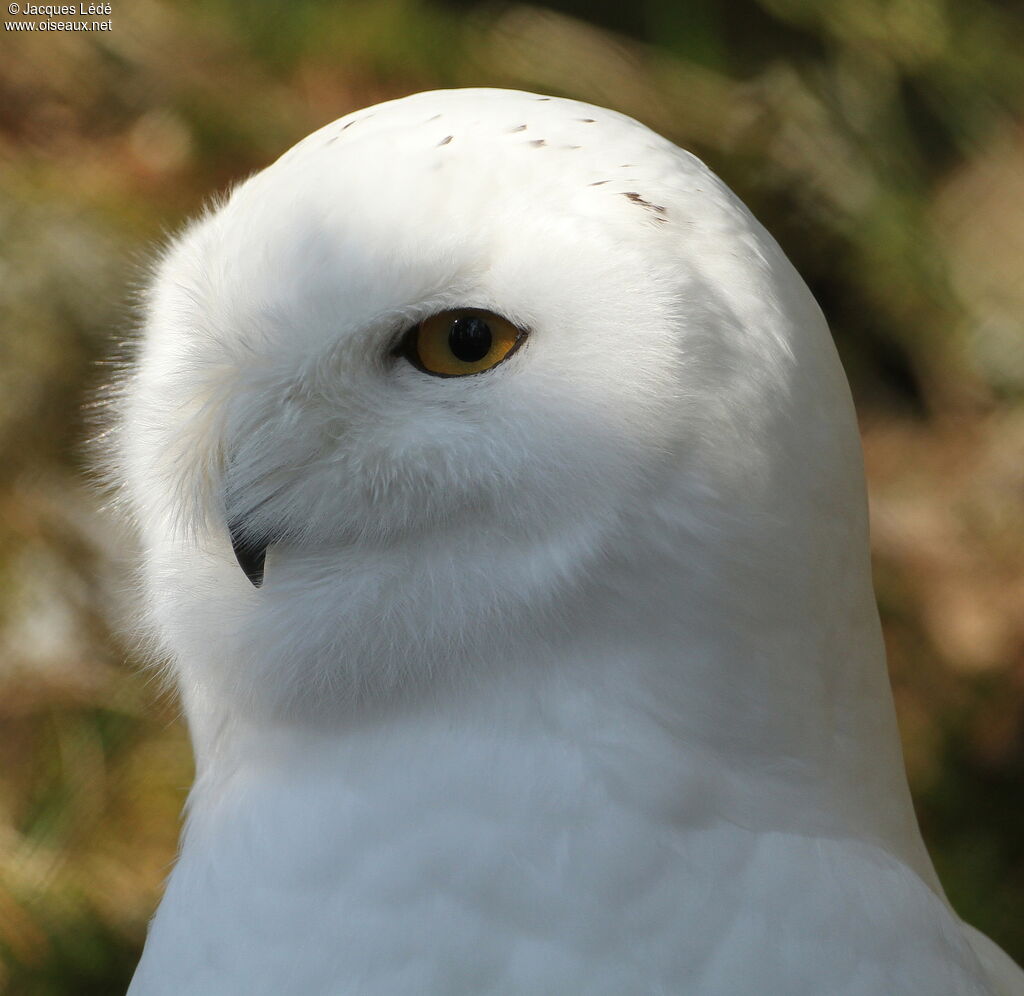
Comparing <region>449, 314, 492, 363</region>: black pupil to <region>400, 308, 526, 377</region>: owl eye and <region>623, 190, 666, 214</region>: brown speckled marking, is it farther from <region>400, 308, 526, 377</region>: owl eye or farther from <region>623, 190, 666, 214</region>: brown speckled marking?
<region>623, 190, 666, 214</region>: brown speckled marking

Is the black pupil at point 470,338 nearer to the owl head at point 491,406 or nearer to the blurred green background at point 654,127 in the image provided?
the owl head at point 491,406

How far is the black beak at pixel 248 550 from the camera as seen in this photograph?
91 centimetres

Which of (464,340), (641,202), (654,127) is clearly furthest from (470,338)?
(654,127)

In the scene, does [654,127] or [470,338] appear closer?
[470,338]

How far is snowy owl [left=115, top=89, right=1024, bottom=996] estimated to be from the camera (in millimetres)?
820

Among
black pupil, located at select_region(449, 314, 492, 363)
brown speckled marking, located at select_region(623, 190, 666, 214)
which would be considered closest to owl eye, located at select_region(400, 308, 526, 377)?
black pupil, located at select_region(449, 314, 492, 363)

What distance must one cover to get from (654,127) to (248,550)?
154cm

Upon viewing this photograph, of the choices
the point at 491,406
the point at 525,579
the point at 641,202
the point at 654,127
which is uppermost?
the point at 641,202

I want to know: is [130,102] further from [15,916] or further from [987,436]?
[987,436]

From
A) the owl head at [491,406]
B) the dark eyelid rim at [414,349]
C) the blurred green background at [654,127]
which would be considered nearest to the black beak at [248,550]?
the owl head at [491,406]

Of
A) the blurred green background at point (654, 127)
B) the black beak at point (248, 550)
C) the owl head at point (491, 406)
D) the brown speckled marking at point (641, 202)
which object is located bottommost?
the blurred green background at point (654, 127)

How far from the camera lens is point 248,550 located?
0.92m

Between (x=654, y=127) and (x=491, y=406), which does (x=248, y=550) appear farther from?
(x=654, y=127)

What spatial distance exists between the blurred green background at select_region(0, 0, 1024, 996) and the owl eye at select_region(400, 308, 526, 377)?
1.13 metres
